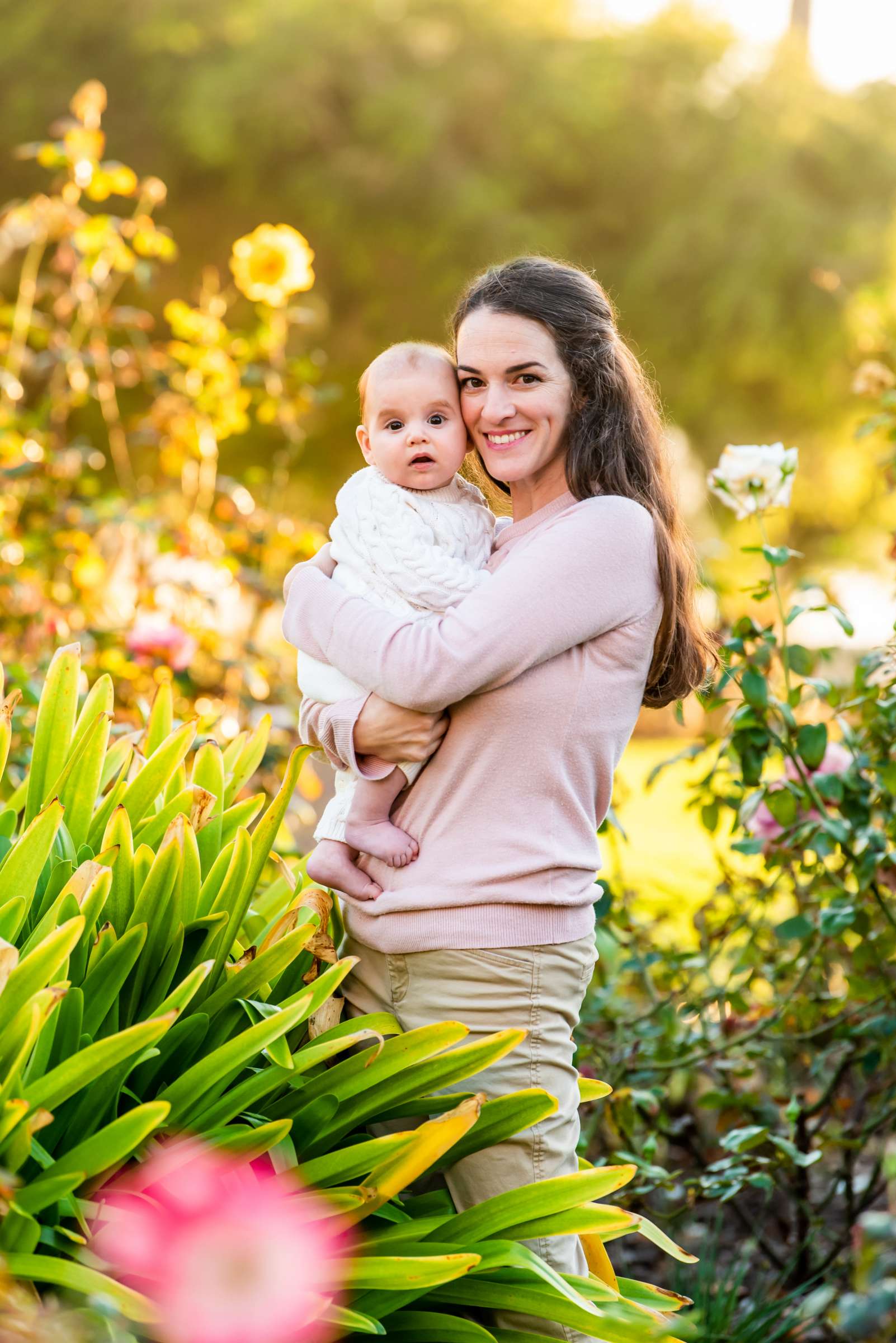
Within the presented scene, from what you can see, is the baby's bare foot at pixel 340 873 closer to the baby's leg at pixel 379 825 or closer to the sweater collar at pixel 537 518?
the baby's leg at pixel 379 825

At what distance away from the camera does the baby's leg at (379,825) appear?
173cm

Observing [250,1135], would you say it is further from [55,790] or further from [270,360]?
[270,360]

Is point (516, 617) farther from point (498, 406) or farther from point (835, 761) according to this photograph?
point (835, 761)

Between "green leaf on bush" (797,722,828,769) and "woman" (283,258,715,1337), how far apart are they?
0.67m

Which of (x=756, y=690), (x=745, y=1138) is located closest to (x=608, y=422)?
(x=756, y=690)

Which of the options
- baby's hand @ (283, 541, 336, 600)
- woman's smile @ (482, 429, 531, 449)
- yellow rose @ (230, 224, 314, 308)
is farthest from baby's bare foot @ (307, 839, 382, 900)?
yellow rose @ (230, 224, 314, 308)

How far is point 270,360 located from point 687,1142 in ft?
8.09

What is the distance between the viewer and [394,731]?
5.61 feet

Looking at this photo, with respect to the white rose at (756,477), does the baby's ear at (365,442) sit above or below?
below

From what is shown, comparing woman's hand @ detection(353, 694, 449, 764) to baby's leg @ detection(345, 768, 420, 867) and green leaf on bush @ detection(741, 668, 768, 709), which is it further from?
green leaf on bush @ detection(741, 668, 768, 709)

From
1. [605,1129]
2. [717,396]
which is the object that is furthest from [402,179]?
[605,1129]

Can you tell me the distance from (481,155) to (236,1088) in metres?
9.02

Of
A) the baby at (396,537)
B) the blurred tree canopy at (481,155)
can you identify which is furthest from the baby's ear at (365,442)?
the blurred tree canopy at (481,155)

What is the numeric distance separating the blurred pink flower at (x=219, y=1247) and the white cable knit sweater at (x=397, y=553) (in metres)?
0.47
